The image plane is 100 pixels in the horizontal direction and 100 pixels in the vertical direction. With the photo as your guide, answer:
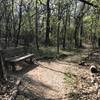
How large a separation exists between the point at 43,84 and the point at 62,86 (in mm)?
819

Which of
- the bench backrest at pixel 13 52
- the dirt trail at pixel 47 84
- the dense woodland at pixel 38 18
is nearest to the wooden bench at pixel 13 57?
the bench backrest at pixel 13 52

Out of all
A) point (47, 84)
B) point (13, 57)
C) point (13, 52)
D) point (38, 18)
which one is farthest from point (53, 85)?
point (38, 18)

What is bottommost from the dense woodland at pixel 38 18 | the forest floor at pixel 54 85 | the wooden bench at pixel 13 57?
the forest floor at pixel 54 85

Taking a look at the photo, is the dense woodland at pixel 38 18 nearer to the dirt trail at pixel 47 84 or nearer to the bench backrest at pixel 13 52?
the bench backrest at pixel 13 52

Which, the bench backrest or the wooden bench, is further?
the bench backrest

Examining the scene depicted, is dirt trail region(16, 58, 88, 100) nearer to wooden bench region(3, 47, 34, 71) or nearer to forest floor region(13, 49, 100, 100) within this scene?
forest floor region(13, 49, 100, 100)

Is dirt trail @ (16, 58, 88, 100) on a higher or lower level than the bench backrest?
lower

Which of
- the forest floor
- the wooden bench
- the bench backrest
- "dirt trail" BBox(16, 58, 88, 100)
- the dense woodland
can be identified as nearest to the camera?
the forest floor

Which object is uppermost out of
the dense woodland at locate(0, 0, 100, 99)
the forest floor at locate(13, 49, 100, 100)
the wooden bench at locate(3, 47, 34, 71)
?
the dense woodland at locate(0, 0, 100, 99)

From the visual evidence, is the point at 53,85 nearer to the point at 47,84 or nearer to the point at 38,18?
the point at 47,84

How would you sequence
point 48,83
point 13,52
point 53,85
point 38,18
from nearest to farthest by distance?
point 53,85
point 48,83
point 13,52
point 38,18

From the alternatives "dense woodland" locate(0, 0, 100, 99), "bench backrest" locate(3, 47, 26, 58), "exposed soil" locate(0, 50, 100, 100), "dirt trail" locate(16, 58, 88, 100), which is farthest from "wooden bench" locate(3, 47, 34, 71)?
"dense woodland" locate(0, 0, 100, 99)

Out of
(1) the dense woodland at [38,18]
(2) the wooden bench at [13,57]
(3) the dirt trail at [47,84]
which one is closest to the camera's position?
(3) the dirt trail at [47,84]

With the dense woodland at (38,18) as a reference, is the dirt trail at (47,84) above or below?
below
